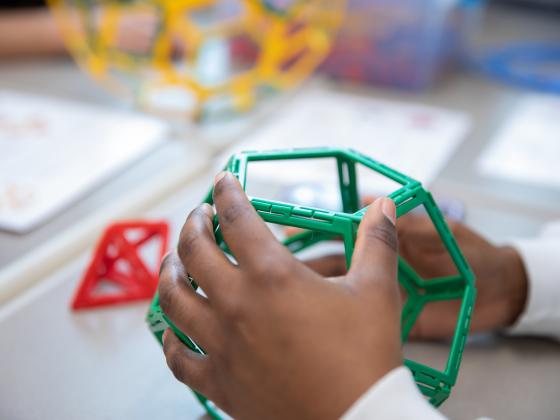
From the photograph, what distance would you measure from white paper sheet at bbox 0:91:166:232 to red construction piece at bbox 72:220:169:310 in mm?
111

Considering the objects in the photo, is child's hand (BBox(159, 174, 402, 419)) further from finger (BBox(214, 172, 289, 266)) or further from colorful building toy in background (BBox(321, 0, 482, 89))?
colorful building toy in background (BBox(321, 0, 482, 89))

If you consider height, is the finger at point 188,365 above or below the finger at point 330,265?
above

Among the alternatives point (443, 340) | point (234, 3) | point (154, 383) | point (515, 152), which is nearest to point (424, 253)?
point (443, 340)

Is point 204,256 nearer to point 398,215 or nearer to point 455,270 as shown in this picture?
point 398,215

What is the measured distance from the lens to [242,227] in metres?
0.31

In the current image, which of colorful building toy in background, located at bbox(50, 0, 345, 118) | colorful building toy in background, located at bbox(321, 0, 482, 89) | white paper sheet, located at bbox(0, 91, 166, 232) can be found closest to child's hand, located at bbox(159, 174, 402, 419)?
white paper sheet, located at bbox(0, 91, 166, 232)

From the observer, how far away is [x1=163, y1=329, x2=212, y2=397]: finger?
0.32 meters

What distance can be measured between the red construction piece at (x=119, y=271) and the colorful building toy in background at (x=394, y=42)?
0.47m

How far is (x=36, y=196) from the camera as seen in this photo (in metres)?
0.63

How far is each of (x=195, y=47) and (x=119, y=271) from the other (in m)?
0.36

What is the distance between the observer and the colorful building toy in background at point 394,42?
875 mm

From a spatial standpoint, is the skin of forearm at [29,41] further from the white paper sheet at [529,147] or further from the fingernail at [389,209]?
the fingernail at [389,209]

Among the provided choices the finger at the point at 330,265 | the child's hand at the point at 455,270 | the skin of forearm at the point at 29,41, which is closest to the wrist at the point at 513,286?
the child's hand at the point at 455,270

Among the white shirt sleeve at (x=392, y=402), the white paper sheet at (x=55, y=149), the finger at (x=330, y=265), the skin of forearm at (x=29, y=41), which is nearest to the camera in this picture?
the white shirt sleeve at (x=392, y=402)
